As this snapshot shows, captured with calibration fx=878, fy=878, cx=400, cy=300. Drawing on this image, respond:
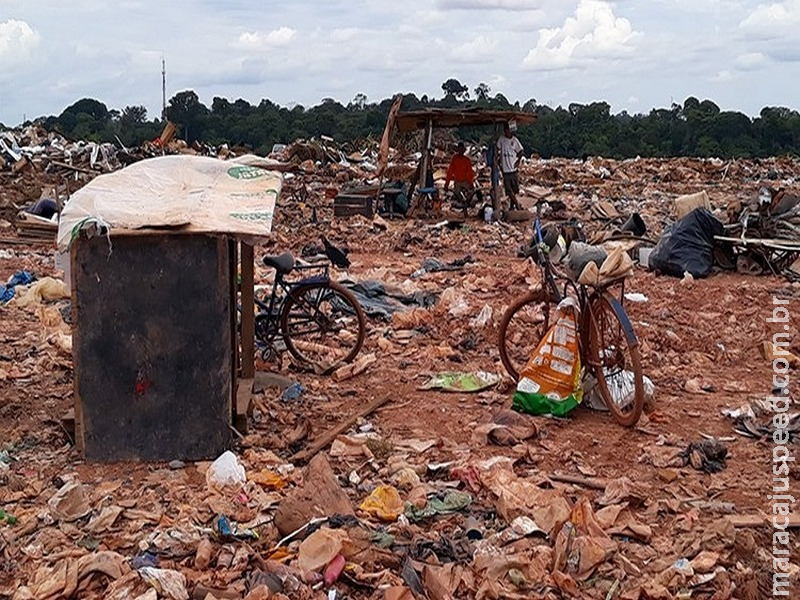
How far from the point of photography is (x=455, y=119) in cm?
1585

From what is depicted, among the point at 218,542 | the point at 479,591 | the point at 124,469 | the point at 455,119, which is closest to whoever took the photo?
the point at 479,591

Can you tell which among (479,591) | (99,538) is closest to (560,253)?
(479,591)

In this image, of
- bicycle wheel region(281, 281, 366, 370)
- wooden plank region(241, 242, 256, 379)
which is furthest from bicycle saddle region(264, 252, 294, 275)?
wooden plank region(241, 242, 256, 379)

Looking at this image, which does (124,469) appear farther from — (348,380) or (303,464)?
Result: (348,380)

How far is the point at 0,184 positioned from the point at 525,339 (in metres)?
14.7

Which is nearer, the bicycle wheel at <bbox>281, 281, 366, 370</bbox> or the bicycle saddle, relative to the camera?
the bicycle saddle

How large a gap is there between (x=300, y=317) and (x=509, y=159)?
1042 cm

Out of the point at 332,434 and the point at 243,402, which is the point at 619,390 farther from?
the point at 243,402

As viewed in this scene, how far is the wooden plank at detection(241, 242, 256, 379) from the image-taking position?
588 cm

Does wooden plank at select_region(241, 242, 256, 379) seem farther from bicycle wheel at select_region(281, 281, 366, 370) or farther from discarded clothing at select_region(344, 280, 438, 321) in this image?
discarded clothing at select_region(344, 280, 438, 321)

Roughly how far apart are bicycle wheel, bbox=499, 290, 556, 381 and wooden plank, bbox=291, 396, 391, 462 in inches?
38.1

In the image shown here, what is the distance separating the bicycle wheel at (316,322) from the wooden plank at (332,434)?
1.00 meters

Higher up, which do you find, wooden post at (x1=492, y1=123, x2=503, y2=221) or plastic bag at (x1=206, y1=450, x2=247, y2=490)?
wooden post at (x1=492, y1=123, x2=503, y2=221)

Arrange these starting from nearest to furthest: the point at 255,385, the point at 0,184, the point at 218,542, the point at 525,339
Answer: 1. the point at 218,542
2. the point at 255,385
3. the point at 525,339
4. the point at 0,184
